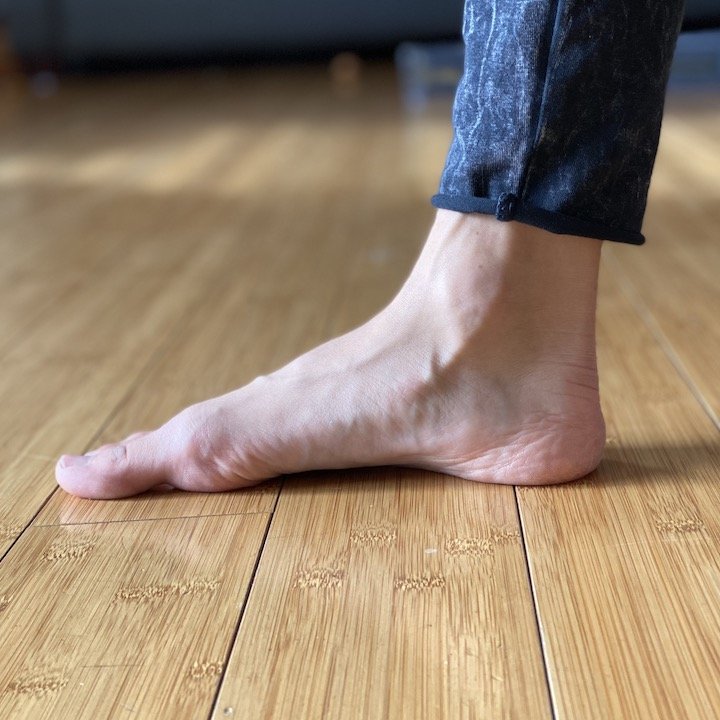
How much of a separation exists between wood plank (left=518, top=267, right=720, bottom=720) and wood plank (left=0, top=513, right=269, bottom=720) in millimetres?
167

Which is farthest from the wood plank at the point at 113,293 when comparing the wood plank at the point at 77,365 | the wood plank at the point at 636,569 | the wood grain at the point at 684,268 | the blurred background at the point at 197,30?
the blurred background at the point at 197,30

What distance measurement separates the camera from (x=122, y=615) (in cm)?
56

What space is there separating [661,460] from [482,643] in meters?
0.27

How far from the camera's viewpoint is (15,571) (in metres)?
0.62

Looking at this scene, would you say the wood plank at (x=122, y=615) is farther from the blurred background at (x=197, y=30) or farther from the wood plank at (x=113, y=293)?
the blurred background at (x=197, y=30)

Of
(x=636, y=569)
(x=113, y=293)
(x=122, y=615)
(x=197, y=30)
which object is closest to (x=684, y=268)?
(x=113, y=293)

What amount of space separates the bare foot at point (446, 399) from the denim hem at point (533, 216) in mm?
16

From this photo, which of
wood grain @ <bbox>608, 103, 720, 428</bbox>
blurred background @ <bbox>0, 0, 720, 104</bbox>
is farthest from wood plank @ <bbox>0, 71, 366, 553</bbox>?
blurred background @ <bbox>0, 0, 720, 104</bbox>

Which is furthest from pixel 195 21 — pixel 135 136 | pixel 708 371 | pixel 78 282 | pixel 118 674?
pixel 118 674

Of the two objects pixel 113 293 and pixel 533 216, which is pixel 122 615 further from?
pixel 113 293

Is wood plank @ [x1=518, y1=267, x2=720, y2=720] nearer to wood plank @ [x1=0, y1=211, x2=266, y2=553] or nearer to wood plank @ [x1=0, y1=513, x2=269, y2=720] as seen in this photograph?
wood plank @ [x1=0, y1=513, x2=269, y2=720]

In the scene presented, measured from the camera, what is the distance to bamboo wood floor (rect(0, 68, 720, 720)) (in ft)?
1.60

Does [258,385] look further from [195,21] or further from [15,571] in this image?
[195,21]

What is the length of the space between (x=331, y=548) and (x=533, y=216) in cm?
23
